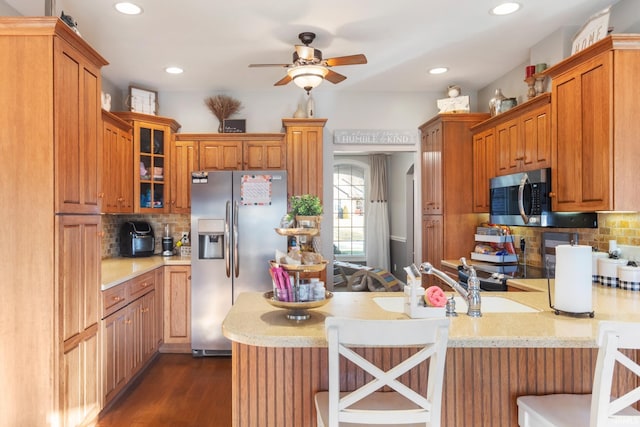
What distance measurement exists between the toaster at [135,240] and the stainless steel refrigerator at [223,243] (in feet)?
2.40

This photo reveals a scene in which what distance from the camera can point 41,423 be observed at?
212 centimetres

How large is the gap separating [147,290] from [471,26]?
3.43 m

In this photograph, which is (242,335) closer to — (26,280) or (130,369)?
(26,280)

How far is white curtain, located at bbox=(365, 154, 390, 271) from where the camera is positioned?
7.91m

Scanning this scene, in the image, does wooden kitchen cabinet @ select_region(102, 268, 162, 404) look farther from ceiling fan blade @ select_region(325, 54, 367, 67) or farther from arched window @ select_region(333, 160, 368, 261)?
arched window @ select_region(333, 160, 368, 261)

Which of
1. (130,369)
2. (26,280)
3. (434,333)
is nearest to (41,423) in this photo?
(26,280)

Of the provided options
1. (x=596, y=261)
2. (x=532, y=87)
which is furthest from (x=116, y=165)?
(x=596, y=261)

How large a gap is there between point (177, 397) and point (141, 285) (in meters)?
0.97

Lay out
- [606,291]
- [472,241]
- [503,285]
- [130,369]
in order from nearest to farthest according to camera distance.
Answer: [606,291]
[503,285]
[130,369]
[472,241]

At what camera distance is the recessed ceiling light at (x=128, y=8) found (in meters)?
2.72

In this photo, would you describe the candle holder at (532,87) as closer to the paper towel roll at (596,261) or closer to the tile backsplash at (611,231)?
the tile backsplash at (611,231)

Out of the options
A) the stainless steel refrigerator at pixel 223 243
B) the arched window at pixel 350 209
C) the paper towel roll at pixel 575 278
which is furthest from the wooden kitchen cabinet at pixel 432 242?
the arched window at pixel 350 209

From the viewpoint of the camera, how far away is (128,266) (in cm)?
369

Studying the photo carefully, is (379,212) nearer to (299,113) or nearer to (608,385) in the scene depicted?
(299,113)
